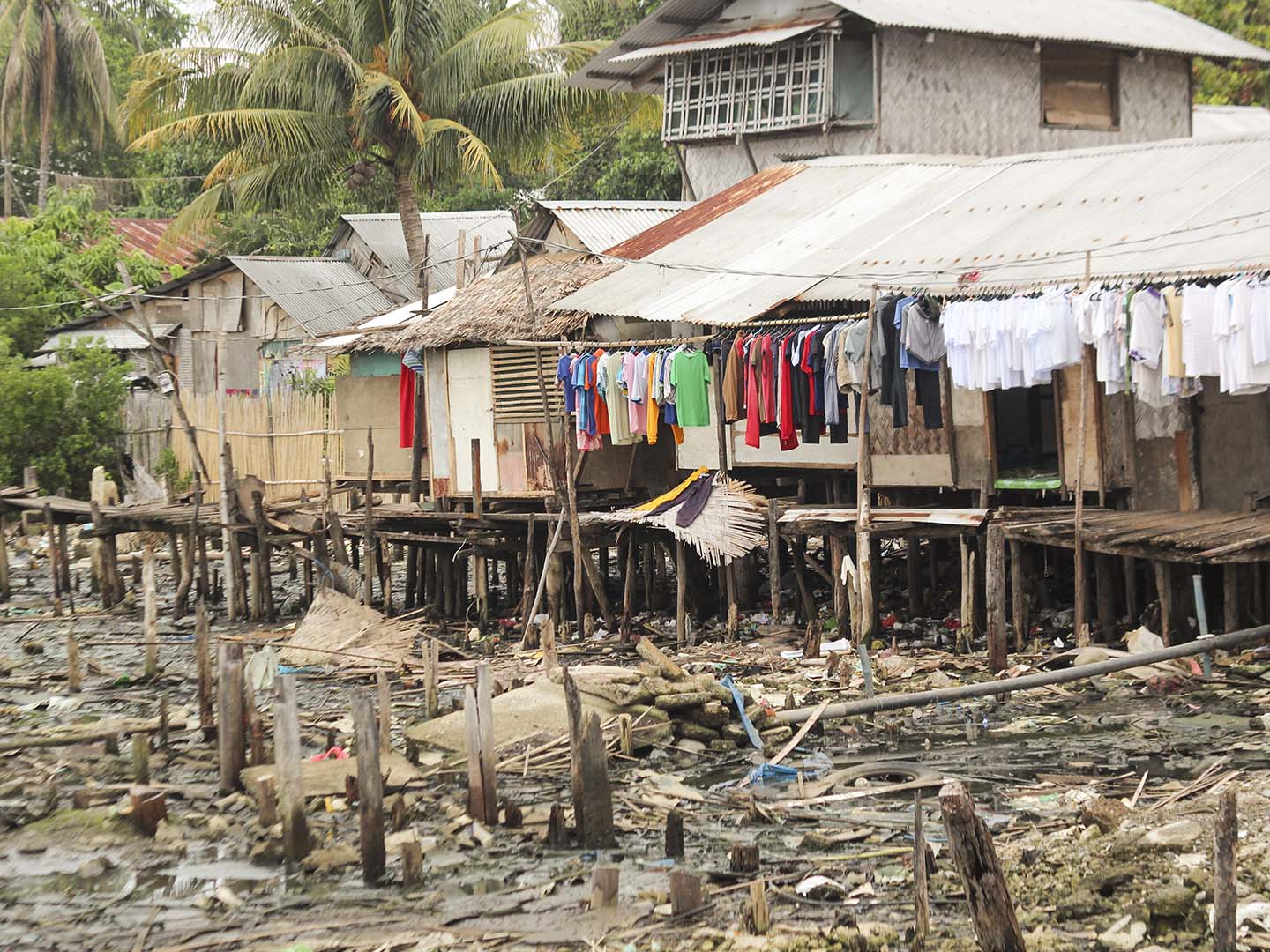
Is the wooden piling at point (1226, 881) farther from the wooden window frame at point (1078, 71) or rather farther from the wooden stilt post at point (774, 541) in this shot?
the wooden window frame at point (1078, 71)

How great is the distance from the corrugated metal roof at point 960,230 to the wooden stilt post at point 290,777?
6625 millimetres

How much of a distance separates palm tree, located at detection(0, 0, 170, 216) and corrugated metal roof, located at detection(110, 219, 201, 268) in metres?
2.14

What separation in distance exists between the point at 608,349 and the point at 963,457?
4.17m

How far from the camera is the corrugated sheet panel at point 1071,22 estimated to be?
20.1 metres

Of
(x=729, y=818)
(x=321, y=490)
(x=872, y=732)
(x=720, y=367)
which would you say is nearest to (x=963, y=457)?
(x=720, y=367)

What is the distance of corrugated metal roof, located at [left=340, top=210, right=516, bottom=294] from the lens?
30250 mm

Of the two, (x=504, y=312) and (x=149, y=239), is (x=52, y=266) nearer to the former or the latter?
(x=149, y=239)

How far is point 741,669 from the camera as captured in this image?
1559 centimetres

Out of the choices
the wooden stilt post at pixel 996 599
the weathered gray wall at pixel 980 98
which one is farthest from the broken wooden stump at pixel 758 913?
the weathered gray wall at pixel 980 98

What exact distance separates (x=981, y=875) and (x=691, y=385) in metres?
9.71

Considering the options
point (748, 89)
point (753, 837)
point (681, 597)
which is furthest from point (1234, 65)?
point (753, 837)

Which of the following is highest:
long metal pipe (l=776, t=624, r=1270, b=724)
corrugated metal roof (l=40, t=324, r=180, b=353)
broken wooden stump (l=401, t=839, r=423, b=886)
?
corrugated metal roof (l=40, t=324, r=180, b=353)

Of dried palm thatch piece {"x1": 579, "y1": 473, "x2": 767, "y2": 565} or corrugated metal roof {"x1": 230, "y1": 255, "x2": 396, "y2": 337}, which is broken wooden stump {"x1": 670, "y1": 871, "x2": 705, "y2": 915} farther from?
corrugated metal roof {"x1": 230, "y1": 255, "x2": 396, "y2": 337}

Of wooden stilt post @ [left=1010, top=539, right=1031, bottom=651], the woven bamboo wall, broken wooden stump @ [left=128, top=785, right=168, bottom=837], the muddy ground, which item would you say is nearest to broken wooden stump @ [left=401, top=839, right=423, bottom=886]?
the muddy ground
